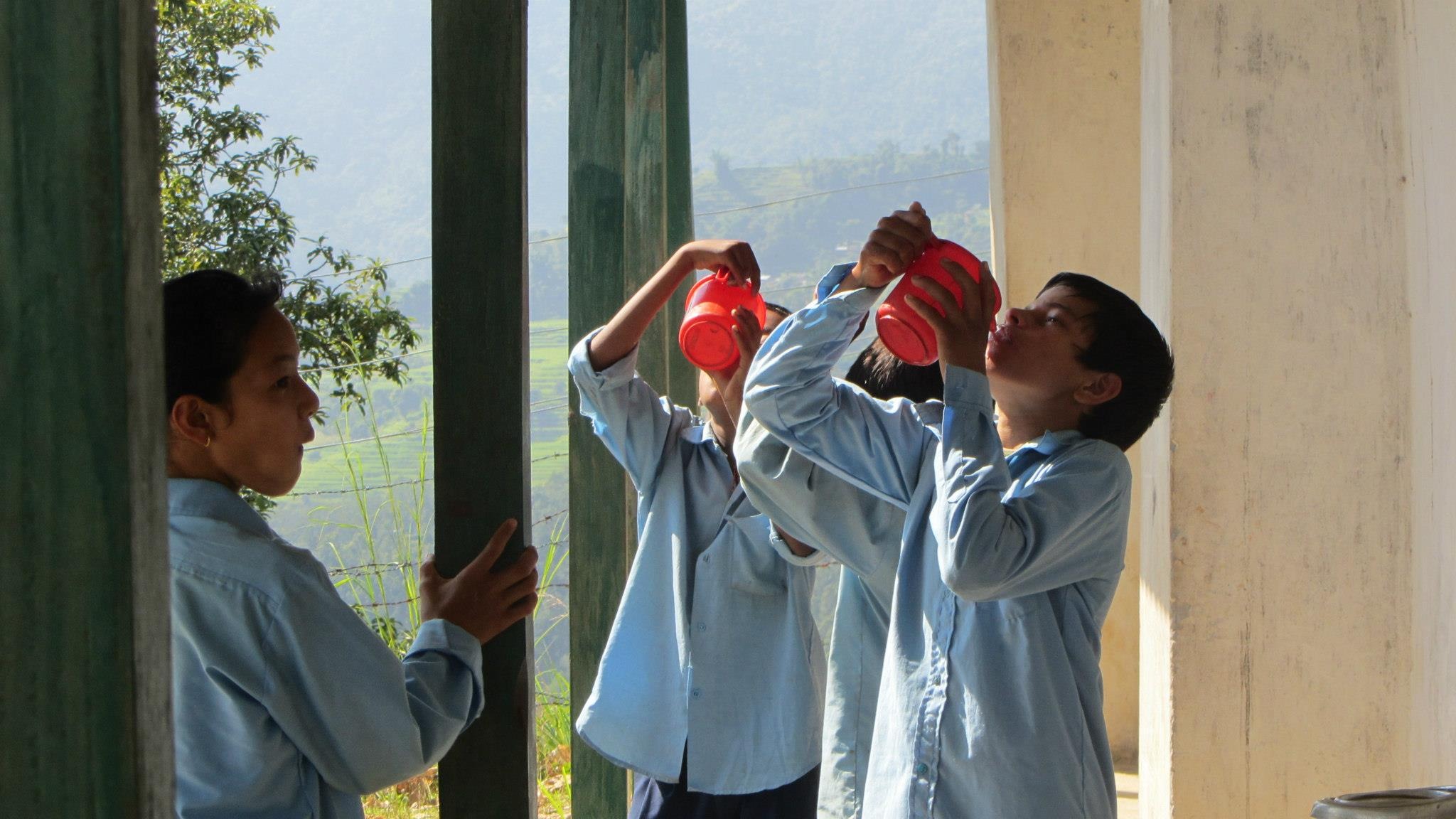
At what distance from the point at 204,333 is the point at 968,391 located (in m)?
0.99

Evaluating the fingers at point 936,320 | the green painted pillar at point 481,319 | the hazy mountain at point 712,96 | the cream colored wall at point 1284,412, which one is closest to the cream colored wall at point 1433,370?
the cream colored wall at point 1284,412

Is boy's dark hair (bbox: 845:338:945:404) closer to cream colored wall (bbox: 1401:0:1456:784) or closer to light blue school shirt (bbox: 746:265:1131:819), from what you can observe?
light blue school shirt (bbox: 746:265:1131:819)

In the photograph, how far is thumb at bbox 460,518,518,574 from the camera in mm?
1528

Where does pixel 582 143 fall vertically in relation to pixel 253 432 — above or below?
above

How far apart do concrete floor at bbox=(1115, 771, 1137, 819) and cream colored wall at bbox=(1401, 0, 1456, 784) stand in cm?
188

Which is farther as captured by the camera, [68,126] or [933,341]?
[933,341]

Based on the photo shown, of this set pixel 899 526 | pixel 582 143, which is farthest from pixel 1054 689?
pixel 582 143

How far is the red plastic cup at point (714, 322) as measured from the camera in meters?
2.26

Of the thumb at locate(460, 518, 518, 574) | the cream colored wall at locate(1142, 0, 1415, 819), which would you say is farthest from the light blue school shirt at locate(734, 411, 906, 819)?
the cream colored wall at locate(1142, 0, 1415, 819)

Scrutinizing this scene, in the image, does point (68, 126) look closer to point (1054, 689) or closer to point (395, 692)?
point (395, 692)

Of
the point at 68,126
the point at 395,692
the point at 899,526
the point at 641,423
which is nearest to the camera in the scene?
the point at 68,126

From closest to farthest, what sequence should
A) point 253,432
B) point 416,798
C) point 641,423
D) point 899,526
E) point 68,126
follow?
1. point 68,126
2. point 253,432
3. point 899,526
4. point 641,423
5. point 416,798

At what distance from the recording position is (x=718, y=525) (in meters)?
2.62

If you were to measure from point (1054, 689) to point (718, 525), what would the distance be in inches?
38.4
